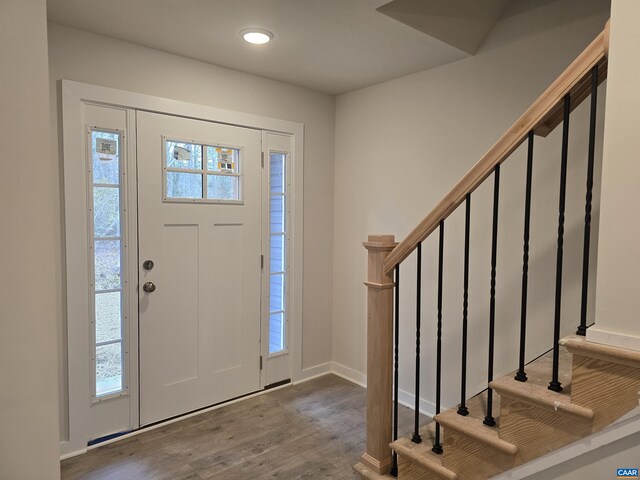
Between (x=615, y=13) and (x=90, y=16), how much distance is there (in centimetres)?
229

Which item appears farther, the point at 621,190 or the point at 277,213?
the point at 277,213

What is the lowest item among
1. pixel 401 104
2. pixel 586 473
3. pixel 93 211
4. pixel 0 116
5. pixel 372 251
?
pixel 586 473

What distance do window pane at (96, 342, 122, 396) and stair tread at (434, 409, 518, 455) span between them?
1909 millimetres

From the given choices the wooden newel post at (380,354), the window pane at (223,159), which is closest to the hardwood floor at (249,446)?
the wooden newel post at (380,354)

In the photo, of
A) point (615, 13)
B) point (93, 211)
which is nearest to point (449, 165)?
point (615, 13)

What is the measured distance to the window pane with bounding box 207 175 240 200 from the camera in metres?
2.86

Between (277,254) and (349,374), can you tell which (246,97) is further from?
(349,374)

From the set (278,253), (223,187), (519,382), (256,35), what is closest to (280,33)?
(256,35)

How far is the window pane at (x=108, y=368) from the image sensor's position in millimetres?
2488

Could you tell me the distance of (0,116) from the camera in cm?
127

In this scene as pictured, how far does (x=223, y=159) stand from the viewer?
2.91m

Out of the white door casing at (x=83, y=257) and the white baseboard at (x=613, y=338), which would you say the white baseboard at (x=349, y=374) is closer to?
the white door casing at (x=83, y=257)

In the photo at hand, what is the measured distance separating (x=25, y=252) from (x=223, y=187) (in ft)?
5.50

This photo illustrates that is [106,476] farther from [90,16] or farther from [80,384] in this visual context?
[90,16]
